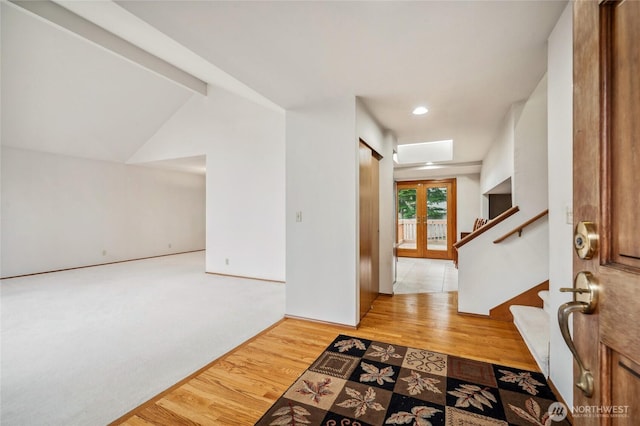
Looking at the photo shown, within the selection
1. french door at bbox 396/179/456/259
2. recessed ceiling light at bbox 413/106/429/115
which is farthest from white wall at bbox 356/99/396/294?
french door at bbox 396/179/456/259

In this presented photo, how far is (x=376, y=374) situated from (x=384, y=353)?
0.32m

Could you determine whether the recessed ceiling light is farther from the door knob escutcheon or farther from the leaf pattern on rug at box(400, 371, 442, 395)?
the door knob escutcheon

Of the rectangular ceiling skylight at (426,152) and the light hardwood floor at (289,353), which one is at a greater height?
the rectangular ceiling skylight at (426,152)

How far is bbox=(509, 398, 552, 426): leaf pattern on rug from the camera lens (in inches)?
60.1

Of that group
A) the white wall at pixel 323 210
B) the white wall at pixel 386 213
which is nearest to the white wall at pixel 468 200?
the white wall at pixel 386 213

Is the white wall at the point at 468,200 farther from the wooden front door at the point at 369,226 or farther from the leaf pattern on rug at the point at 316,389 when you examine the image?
the leaf pattern on rug at the point at 316,389

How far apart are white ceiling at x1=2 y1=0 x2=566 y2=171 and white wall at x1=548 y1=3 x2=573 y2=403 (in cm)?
19

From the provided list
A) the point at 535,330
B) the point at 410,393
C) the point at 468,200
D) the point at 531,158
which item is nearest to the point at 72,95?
the point at 410,393

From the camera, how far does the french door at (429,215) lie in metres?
6.96

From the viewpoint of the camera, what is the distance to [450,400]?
5.56 feet

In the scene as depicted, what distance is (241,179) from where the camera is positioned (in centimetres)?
507

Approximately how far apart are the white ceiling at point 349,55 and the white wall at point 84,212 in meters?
1.16

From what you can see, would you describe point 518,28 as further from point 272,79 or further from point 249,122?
point 249,122

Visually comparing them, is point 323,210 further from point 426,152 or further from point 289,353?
point 426,152
